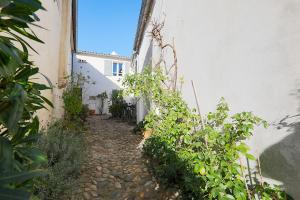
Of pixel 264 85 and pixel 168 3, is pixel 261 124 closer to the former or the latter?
pixel 264 85

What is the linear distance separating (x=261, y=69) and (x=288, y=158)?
0.93 metres

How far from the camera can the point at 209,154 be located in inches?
107

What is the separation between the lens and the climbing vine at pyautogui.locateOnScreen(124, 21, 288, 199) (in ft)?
7.57

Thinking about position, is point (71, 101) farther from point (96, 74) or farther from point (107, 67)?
point (107, 67)

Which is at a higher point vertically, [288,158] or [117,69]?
[117,69]

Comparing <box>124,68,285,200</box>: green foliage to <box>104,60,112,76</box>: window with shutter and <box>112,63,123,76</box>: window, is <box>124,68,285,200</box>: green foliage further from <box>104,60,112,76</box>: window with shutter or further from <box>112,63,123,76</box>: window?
<box>112,63,123,76</box>: window

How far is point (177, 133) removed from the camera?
12.9 feet

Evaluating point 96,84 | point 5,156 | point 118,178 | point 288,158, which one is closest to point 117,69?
point 96,84

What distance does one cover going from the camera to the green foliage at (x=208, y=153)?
2.31 meters

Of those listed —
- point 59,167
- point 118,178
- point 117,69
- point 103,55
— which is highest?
point 103,55

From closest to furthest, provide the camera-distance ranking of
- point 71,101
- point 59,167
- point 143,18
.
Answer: point 59,167 → point 71,101 → point 143,18

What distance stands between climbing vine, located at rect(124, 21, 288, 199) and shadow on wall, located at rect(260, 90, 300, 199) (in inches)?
4.2

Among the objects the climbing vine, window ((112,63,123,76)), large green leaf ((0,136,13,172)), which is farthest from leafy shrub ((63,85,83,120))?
window ((112,63,123,76))

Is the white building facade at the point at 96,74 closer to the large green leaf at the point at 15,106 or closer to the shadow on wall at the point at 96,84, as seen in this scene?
the shadow on wall at the point at 96,84
